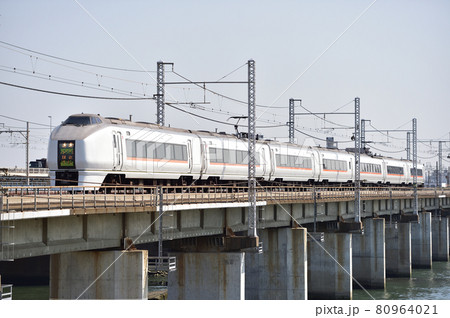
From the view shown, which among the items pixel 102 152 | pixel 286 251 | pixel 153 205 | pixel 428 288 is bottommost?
pixel 428 288

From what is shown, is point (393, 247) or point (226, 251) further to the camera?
point (393, 247)

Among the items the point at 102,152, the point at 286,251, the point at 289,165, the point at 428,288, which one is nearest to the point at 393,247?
the point at 428,288

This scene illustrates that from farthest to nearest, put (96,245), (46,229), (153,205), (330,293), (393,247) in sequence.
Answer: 1. (393,247)
2. (330,293)
3. (153,205)
4. (96,245)
5. (46,229)

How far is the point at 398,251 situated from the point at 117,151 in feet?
171

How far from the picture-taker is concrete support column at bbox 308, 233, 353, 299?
67.9 meters

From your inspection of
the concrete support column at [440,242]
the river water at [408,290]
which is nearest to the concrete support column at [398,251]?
the river water at [408,290]

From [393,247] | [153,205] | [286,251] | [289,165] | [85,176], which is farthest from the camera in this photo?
[393,247]

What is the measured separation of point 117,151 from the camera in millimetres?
47094

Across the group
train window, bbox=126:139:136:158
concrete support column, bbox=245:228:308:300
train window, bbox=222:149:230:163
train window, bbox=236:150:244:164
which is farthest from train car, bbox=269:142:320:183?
train window, bbox=126:139:136:158

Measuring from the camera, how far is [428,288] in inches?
3046

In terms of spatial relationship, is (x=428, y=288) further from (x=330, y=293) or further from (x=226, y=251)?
(x=226, y=251)

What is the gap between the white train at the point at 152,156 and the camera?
45312mm

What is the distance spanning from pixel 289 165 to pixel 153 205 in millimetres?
39066

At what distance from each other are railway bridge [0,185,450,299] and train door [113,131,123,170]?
5.35 feet
